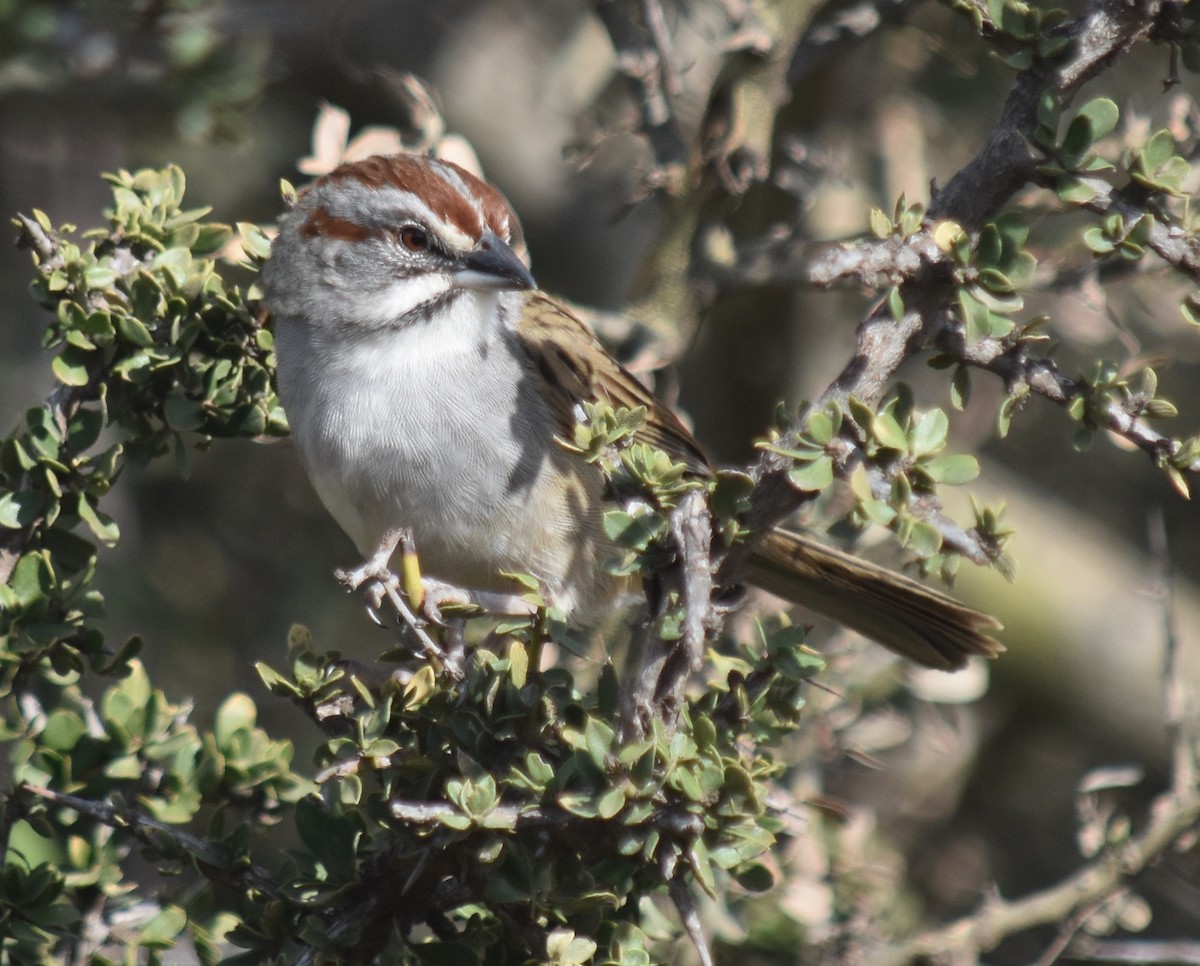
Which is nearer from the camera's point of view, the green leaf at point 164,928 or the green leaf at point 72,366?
the green leaf at point 164,928

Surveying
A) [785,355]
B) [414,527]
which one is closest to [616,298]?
[785,355]

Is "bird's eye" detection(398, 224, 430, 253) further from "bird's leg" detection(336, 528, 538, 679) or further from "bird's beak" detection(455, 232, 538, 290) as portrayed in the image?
"bird's leg" detection(336, 528, 538, 679)

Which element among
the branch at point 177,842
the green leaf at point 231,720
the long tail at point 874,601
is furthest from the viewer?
the long tail at point 874,601

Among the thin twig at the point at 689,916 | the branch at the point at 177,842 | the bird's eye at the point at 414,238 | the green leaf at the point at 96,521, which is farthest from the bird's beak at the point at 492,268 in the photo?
the thin twig at the point at 689,916

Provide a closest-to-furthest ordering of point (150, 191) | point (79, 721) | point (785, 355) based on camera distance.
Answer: point (79, 721), point (150, 191), point (785, 355)

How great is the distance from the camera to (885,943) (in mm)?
3029

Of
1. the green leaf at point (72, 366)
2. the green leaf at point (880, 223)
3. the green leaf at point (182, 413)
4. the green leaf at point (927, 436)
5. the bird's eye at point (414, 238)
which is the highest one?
the green leaf at point (880, 223)

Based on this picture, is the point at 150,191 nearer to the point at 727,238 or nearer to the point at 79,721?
the point at 79,721

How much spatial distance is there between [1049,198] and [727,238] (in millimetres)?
761

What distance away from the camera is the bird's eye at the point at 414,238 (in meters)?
2.99

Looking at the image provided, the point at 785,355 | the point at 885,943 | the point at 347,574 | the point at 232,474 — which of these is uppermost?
the point at 347,574

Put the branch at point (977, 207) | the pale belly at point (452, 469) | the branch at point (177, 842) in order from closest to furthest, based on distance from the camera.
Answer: the branch at point (977, 207) → the branch at point (177, 842) → the pale belly at point (452, 469)

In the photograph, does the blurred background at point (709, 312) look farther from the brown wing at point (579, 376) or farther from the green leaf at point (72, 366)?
the green leaf at point (72, 366)

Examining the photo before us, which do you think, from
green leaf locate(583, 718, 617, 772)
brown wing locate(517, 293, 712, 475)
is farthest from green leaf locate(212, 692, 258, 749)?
brown wing locate(517, 293, 712, 475)
